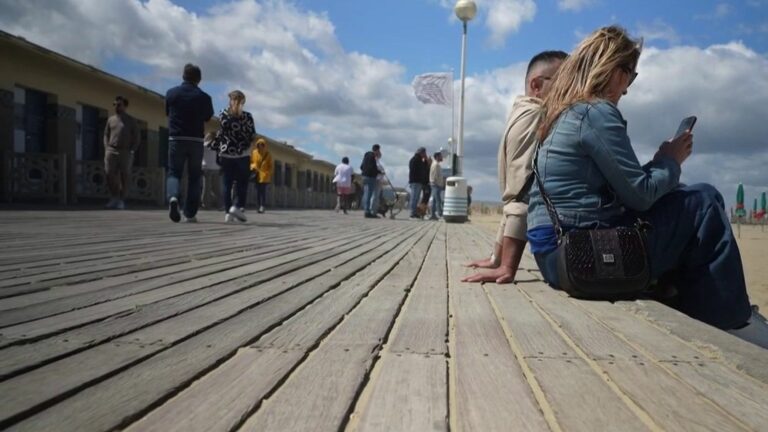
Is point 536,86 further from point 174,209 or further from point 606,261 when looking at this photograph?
point 174,209

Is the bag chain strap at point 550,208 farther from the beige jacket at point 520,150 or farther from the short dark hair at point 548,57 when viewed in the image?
the short dark hair at point 548,57

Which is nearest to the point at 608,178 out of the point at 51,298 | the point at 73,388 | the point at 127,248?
the point at 73,388

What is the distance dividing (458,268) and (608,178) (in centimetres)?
143

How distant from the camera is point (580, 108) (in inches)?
96.0

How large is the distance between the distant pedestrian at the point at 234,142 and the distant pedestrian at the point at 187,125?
1.70 ft

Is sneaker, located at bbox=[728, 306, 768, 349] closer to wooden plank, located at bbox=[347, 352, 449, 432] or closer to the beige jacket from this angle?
the beige jacket

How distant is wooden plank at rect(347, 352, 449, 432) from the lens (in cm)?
106

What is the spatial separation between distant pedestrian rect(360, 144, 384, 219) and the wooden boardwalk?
1053 cm

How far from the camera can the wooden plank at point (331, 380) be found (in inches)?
41.6

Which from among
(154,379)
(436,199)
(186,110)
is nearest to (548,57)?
(154,379)

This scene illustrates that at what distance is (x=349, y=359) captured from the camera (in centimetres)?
144

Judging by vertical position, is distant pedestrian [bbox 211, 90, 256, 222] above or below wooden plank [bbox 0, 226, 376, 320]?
above

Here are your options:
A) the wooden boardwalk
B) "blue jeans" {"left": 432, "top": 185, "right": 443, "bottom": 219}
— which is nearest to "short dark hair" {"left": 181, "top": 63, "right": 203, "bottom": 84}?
the wooden boardwalk

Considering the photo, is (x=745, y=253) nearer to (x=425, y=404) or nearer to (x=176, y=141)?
(x=176, y=141)
